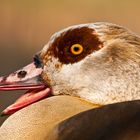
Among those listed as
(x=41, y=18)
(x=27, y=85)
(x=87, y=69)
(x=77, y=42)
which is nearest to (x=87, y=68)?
(x=87, y=69)

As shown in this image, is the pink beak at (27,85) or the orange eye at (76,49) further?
the pink beak at (27,85)

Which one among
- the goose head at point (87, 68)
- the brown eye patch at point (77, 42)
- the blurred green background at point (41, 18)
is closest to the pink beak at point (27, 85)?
the goose head at point (87, 68)

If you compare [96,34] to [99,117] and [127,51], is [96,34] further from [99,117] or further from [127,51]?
[99,117]

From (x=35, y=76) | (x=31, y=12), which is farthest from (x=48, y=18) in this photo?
(x=35, y=76)

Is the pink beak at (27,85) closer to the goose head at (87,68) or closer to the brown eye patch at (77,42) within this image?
the goose head at (87,68)

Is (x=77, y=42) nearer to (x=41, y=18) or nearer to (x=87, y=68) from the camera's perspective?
(x=87, y=68)
